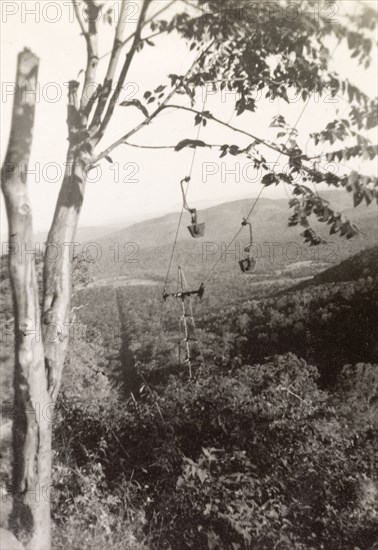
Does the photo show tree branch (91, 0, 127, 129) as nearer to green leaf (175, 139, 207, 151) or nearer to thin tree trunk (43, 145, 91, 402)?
thin tree trunk (43, 145, 91, 402)

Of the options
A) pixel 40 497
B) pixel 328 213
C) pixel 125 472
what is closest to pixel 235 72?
pixel 328 213

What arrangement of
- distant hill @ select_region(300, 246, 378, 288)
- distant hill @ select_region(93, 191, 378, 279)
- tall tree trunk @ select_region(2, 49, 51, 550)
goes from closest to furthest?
tall tree trunk @ select_region(2, 49, 51, 550) < distant hill @ select_region(300, 246, 378, 288) < distant hill @ select_region(93, 191, 378, 279)

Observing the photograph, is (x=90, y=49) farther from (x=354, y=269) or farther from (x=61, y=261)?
(x=354, y=269)

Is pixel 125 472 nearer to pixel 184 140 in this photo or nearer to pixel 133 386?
pixel 184 140

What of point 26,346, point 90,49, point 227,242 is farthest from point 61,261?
point 227,242

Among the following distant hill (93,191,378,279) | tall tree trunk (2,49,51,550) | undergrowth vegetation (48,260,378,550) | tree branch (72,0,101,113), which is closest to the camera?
tall tree trunk (2,49,51,550)

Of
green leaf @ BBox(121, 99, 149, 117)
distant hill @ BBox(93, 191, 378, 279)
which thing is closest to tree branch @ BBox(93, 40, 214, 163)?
green leaf @ BBox(121, 99, 149, 117)

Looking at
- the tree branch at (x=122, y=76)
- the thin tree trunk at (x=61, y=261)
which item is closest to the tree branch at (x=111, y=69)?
the tree branch at (x=122, y=76)

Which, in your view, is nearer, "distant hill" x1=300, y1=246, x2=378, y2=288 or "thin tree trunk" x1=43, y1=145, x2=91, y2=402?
"thin tree trunk" x1=43, y1=145, x2=91, y2=402

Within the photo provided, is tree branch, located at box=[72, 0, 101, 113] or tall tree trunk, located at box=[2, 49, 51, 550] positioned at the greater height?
tree branch, located at box=[72, 0, 101, 113]

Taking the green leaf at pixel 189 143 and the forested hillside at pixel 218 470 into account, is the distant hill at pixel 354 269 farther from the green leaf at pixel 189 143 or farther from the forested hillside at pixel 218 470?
the green leaf at pixel 189 143
